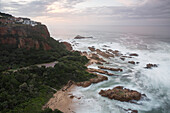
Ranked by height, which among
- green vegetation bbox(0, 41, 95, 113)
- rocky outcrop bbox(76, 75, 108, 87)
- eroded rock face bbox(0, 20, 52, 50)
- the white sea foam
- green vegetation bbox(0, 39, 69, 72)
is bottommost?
the white sea foam

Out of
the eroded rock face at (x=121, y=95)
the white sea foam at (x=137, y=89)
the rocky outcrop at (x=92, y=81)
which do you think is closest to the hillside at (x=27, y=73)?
the rocky outcrop at (x=92, y=81)

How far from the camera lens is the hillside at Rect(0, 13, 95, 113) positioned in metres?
13.5

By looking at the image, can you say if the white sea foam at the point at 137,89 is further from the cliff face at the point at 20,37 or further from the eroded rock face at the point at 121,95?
the cliff face at the point at 20,37

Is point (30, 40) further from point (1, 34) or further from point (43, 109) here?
point (43, 109)

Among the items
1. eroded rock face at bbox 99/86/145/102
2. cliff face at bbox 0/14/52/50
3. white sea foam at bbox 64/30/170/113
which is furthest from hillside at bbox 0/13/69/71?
eroded rock face at bbox 99/86/145/102

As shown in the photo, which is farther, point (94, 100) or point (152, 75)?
point (152, 75)

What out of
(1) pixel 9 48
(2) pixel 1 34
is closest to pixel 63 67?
(1) pixel 9 48

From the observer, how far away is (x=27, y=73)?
18656 mm

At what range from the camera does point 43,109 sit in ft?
44.6

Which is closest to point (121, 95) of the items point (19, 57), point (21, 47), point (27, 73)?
point (27, 73)

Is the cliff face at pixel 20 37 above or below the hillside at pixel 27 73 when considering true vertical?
above

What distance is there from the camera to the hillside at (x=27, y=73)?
44.4 feet

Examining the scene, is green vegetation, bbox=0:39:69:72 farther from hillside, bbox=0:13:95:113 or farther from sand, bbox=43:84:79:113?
sand, bbox=43:84:79:113

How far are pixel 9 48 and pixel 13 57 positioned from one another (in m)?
3.55
